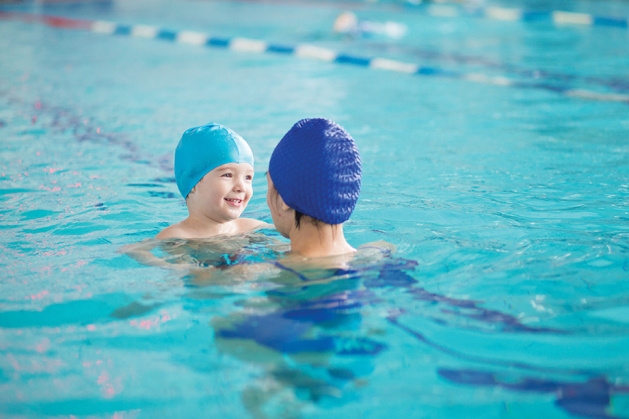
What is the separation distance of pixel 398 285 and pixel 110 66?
26.9ft

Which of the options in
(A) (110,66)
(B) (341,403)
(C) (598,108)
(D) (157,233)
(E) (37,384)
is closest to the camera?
(B) (341,403)

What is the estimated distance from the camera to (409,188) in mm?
4750

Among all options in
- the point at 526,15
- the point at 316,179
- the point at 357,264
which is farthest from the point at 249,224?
the point at 526,15

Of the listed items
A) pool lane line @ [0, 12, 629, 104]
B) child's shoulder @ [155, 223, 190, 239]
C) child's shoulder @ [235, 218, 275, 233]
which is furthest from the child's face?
pool lane line @ [0, 12, 629, 104]

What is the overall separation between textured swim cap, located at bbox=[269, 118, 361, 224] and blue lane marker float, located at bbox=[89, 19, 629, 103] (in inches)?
209

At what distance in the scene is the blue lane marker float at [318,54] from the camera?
7.95 meters

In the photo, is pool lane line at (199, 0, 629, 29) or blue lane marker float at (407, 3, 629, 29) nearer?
blue lane marker float at (407, 3, 629, 29)

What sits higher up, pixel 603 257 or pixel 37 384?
pixel 603 257

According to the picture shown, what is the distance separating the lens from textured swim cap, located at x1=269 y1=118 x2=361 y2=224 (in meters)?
2.75

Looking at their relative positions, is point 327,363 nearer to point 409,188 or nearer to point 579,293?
point 579,293

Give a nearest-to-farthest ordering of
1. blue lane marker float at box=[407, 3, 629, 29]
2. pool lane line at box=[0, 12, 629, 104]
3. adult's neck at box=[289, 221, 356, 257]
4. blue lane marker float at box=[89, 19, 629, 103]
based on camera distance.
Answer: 1. adult's neck at box=[289, 221, 356, 257]
2. blue lane marker float at box=[89, 19, 629, 103]
3. pool lane line at box=[0, 12, 629, 104]
4. blue lane marker float at box=[407, 3, 629, 29]

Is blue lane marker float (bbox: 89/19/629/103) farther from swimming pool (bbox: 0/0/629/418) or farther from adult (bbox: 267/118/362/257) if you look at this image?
adult (bbox: 267/118/362/257)

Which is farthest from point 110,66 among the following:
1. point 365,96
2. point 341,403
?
point 341,403

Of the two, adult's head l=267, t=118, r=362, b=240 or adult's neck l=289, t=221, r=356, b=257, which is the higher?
adult's head l=267, t=118, r=362, b=240
